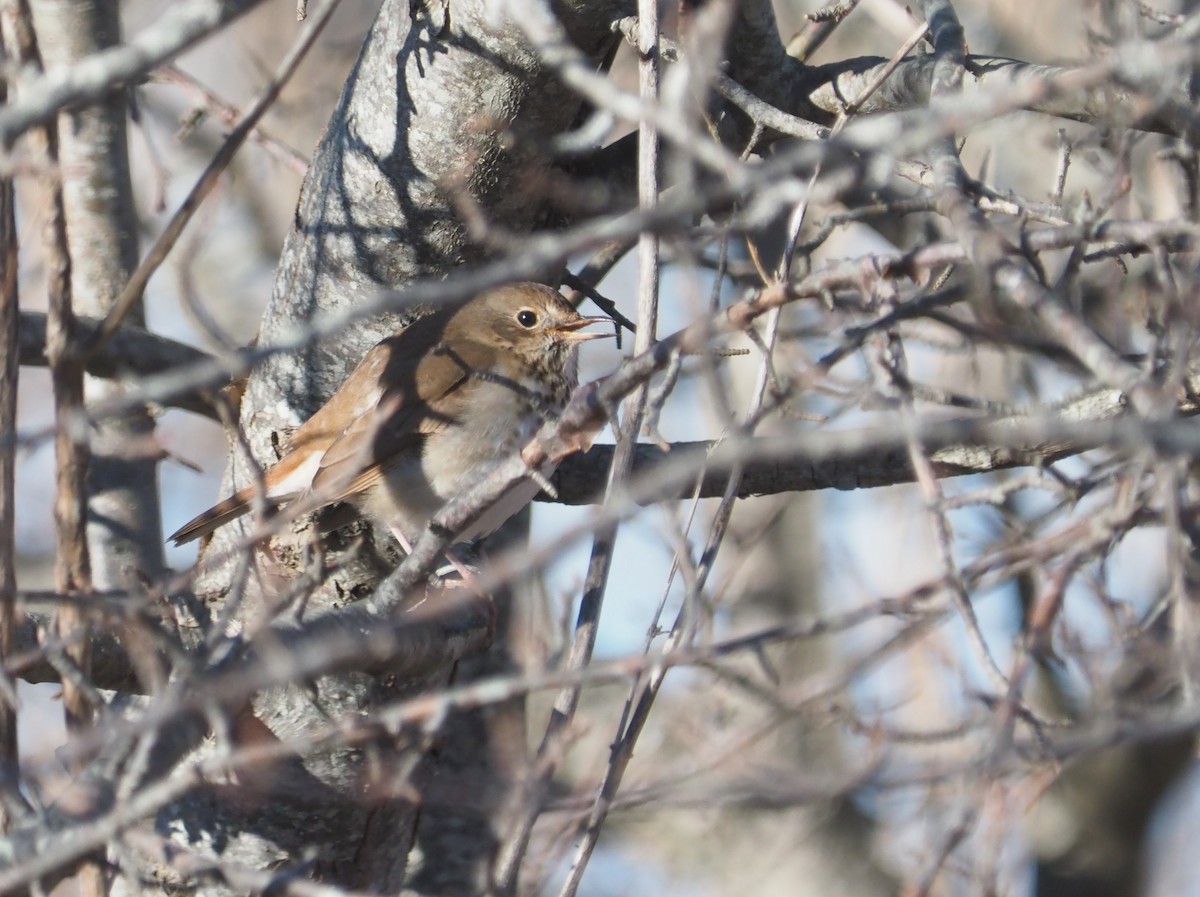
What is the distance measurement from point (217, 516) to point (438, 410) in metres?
0.77

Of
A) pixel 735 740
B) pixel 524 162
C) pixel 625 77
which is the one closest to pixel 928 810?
pixel 735 740

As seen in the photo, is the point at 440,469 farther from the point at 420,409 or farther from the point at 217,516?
the point at 217,516

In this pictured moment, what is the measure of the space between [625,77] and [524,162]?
547cm

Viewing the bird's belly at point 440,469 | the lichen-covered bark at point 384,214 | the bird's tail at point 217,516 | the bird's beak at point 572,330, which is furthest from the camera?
the bird's beak at point 572,330

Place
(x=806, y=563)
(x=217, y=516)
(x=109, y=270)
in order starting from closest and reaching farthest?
(x=217, y=516) < (x=109, y=270) < (x=806, y=563)

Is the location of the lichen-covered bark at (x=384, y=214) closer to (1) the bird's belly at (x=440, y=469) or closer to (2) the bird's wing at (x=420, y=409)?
(2) the bird's wing at (x=420, y=409)

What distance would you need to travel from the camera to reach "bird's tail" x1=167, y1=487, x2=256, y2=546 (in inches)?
159

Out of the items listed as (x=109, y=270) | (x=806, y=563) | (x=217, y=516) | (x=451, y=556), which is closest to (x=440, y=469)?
(x=451, y=556)

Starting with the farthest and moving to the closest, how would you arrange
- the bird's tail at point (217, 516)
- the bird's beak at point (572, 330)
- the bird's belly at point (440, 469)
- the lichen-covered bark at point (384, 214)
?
the bird's beak at point (572, 330) → the bird's belly at point (440, 469) → the bird's tail at point (217, 516) → the lichen-covered bark at point (384, 214)

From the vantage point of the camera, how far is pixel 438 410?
445cm

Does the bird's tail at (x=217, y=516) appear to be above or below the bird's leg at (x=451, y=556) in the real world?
above

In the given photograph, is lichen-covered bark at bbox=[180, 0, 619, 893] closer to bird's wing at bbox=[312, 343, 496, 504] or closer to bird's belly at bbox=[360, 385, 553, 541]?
bird's wing at bbox=[312, 343, 496, 504]

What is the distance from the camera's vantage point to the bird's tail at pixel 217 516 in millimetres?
4039

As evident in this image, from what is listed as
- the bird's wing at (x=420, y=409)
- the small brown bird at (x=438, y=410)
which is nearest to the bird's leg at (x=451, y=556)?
the small brown bird at (x=438, y=410)
